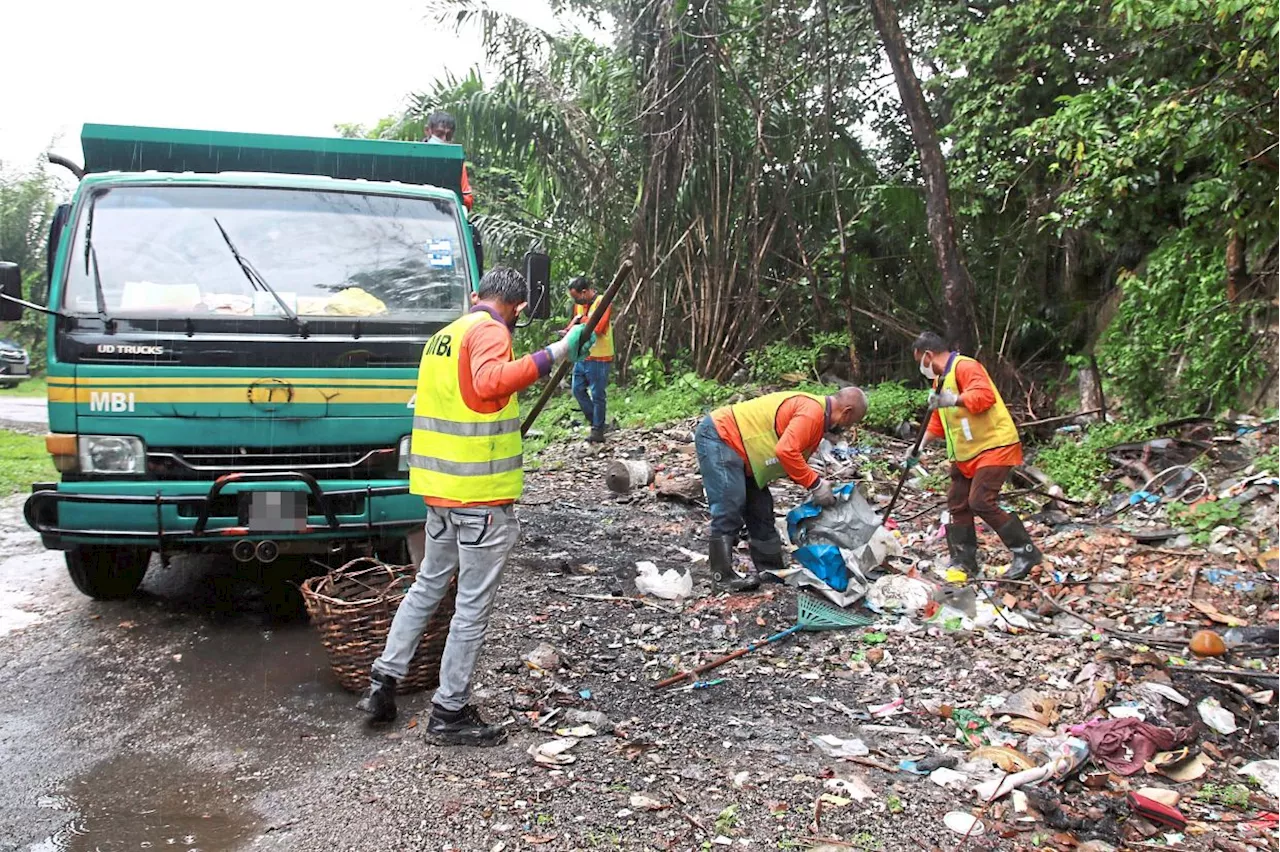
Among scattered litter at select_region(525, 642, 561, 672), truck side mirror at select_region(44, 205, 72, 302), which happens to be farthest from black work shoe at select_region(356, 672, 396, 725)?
truck side mirror at select_region(44, 205, 72, 302)

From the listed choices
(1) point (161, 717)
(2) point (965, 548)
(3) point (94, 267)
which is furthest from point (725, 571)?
(3) point (94, 267)

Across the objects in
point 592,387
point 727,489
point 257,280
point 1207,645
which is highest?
point 257,280

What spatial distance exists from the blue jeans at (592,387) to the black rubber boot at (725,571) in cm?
453

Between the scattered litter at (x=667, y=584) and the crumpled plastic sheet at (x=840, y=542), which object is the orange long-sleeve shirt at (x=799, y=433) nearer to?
the crumpled plastic sheet at (x=840, y=542)

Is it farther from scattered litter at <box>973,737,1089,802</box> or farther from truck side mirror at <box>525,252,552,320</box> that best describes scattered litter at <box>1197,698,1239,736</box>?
truck side mirror at <box>525,252,552,320</box>

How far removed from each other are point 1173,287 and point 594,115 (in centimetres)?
754

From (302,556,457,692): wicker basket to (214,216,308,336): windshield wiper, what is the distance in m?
1.30

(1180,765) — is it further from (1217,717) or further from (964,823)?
(964,823)

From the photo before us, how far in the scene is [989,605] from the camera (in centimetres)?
559

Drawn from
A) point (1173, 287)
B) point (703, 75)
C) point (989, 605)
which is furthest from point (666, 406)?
point (989, 605)

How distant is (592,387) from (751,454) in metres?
4.62

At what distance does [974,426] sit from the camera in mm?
6164

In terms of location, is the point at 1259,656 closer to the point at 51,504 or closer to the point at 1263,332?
the point at 1263,332

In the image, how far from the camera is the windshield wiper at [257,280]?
4.96 meters
